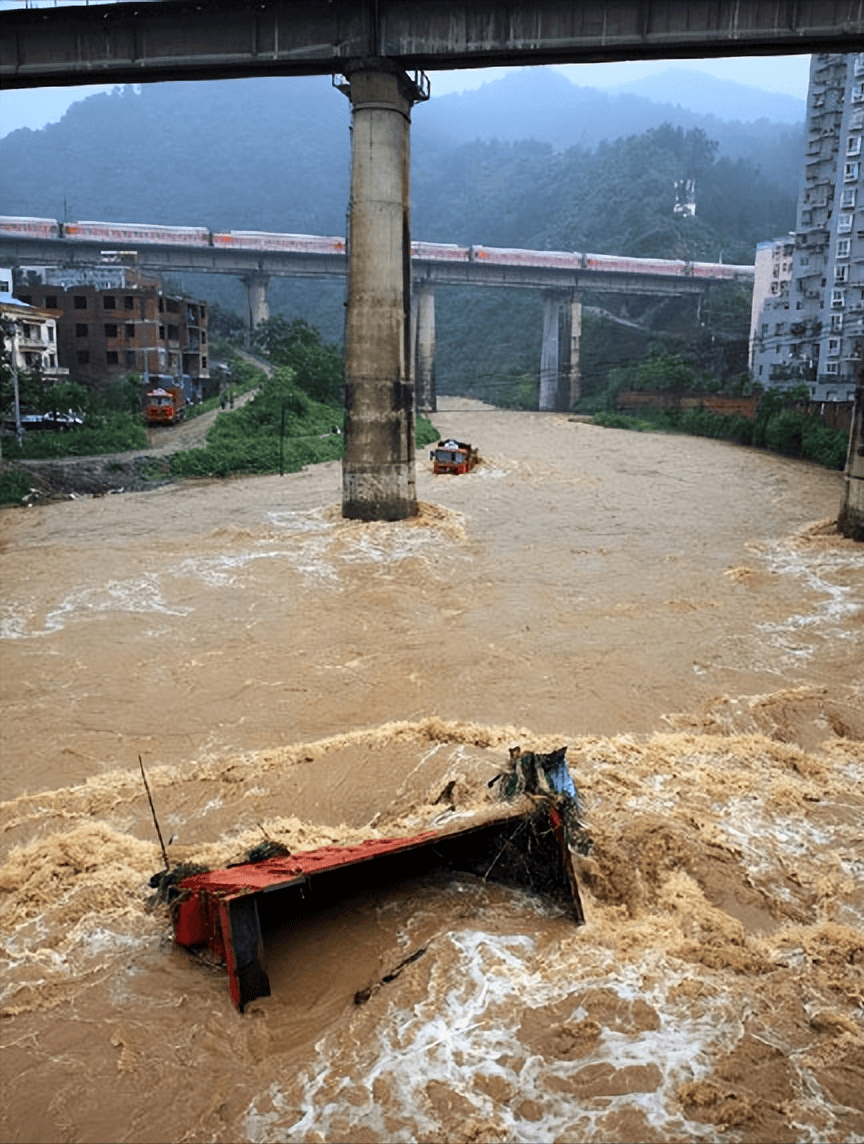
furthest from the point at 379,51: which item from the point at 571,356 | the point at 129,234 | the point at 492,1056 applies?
the point at 571,356

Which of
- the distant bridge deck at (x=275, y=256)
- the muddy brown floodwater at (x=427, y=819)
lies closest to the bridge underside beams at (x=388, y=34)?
the muddy brown floodwater at (x=427, y=819)

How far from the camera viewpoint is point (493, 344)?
10225 centimetres

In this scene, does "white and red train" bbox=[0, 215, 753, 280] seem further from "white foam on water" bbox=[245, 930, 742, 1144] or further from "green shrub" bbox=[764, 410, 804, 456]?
"white foam on water" bbox=[245, 930, 742, 1144]

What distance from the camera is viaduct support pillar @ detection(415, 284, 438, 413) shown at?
2763 inches

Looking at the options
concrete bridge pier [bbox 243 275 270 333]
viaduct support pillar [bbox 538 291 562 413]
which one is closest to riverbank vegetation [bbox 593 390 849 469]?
viaduct support pillar [bbox 538 291 562 413]

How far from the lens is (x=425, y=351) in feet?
232

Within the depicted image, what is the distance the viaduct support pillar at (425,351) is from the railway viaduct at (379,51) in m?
45.2

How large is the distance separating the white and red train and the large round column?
154 feet

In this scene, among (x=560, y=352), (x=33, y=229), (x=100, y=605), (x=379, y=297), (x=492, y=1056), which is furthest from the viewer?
(x=560, y=352)

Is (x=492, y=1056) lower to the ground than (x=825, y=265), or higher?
lower

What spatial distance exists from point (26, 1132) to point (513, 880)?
4.10 m

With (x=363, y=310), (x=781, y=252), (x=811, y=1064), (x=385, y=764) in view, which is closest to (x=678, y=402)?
(x=781, y=252)

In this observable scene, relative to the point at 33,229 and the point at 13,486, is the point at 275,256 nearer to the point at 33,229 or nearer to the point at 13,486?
the point at 33,229

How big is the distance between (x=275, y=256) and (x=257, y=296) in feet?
17.4
